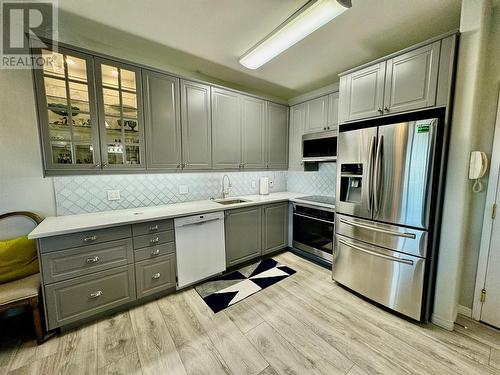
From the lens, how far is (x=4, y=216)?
1818 millimetres

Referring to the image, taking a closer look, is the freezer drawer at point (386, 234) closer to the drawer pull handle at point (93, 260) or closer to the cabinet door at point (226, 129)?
the cabinet door at point (226, 129)

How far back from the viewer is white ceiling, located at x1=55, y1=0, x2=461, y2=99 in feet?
5.34

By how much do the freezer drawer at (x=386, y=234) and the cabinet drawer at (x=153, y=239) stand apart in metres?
1.90

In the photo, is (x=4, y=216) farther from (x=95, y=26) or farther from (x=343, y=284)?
(x=343, y=284)

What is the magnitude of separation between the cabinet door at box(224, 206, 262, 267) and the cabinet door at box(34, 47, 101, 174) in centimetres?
160

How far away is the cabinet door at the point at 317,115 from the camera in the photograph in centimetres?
298

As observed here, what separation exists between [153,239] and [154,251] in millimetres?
127

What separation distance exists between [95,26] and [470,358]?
423 cm

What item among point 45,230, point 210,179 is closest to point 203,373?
point 45,230

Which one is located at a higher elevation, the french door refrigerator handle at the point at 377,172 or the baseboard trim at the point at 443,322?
the french door refrigerator handle at the point at 377,172

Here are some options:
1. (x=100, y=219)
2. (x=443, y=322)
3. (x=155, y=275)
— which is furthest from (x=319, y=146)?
(x=100, y=219)

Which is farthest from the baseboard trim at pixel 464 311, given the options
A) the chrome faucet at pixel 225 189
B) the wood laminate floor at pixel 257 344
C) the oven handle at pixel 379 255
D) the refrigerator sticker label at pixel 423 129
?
the chrome faucet at pixel 225 189

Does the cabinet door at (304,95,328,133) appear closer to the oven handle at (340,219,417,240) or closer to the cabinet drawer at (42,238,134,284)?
the oven handle at (340,219,417,240)

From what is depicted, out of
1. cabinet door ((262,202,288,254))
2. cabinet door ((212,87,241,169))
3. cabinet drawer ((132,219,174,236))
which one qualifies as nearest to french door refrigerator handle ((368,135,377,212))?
cabinet door ((262,202,288,254))
